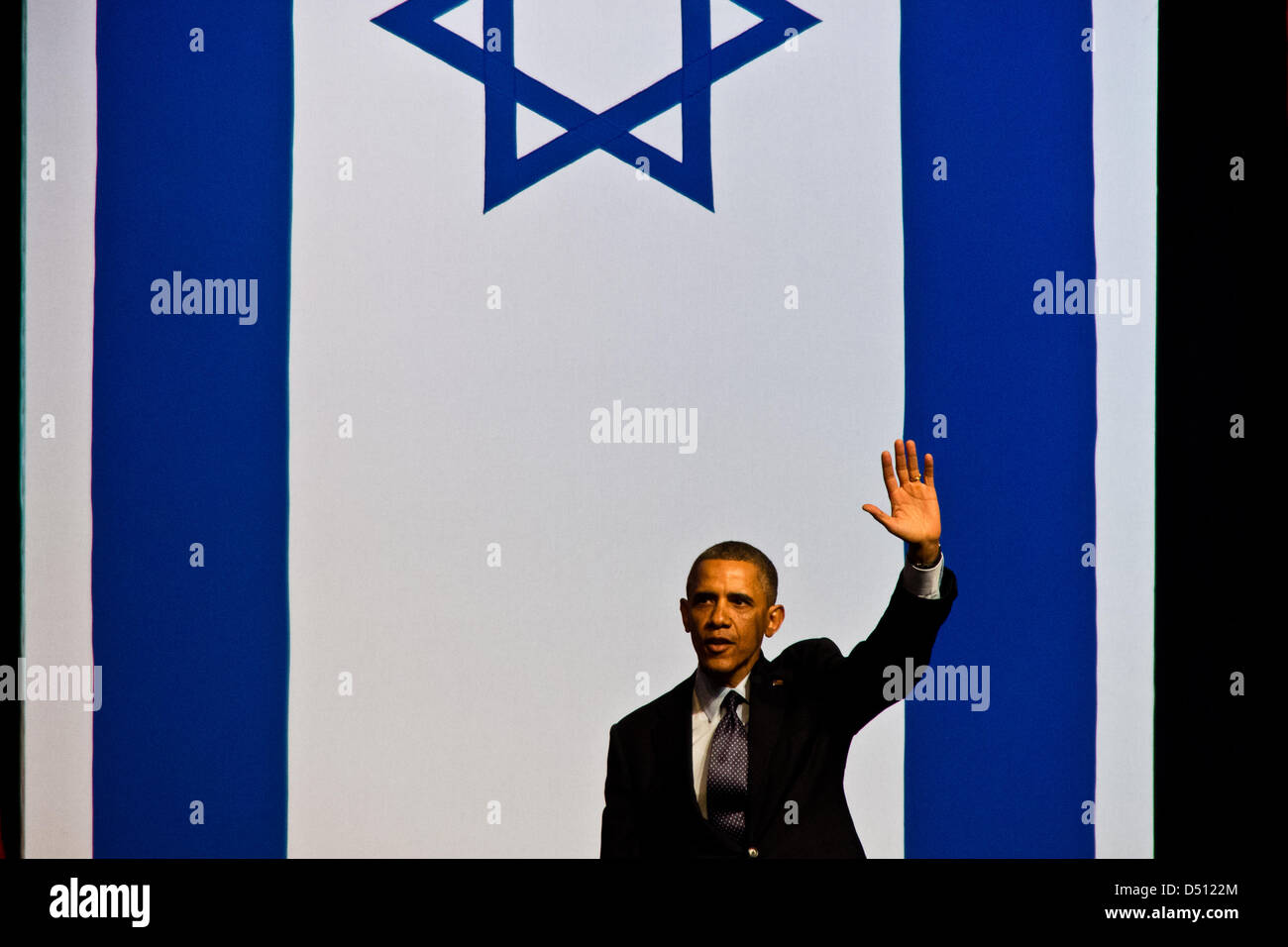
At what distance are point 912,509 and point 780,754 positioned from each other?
526 millimetres

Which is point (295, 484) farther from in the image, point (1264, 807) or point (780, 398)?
point (1264, 807)

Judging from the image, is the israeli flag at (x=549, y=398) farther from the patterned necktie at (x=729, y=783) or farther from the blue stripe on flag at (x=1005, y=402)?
the patterned necktie at (x=729, y=783)

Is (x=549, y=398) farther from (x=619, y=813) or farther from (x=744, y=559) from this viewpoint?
(x=619, y=813)

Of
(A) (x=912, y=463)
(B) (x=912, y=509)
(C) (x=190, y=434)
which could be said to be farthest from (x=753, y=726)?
(C) (x=190, y=434)

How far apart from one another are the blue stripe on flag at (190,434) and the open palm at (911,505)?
5.49 feet

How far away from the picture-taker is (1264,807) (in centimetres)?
313

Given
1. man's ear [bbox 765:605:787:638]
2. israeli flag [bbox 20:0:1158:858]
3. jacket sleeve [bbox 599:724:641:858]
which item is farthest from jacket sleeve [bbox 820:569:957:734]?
israeli flag [bbox 20:0:1158:858]

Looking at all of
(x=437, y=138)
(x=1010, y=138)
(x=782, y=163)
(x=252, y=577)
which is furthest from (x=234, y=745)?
(x=1010, y=138)

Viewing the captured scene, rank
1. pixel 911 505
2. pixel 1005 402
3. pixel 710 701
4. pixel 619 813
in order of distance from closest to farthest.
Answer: pixel 619 813 < pixel 710 701 < pixel 911 505 < pixel 1005 402

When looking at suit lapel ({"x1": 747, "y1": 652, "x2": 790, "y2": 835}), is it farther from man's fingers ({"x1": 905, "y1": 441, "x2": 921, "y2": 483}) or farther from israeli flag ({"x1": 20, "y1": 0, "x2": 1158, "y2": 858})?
israeli flag ({"x1": 20, "y1": 0, "x2": 1158, "y2": 858})

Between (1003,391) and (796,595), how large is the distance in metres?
0.75

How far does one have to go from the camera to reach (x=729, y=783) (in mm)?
2174

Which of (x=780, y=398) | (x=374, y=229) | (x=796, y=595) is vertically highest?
(x=374, y=229)

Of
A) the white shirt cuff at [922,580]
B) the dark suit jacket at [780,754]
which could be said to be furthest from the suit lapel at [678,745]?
the white shirt cuff at [922,580]
